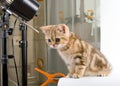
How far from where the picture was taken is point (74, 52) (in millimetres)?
1008

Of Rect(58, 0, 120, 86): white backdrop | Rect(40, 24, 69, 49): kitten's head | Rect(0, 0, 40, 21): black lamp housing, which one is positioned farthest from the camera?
Rect(58, 0, 120, 86): white backdrop

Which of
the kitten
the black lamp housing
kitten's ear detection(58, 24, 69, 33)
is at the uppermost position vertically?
the black lamp housing

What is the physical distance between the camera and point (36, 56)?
1.89m

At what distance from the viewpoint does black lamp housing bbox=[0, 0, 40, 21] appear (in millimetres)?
875

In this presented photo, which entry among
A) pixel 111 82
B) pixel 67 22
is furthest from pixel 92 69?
pixel 67 22

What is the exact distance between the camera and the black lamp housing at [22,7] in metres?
0.87

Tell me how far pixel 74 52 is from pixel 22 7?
0.32m

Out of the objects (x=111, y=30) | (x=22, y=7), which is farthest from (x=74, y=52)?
(x=111, y=30)

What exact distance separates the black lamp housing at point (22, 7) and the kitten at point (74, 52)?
141 mm

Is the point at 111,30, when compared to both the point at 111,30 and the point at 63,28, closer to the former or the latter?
the point at 111,30

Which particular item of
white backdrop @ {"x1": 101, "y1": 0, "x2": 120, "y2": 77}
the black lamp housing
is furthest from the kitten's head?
white backdrop @ {"x1": 101, "y1": 0, "x2": 120, "y2": 77}

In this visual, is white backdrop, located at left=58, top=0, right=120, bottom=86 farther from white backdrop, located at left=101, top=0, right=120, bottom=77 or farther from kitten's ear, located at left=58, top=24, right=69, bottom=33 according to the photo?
kitten's ear, located at left=58, top=24, right=69, bottom=33

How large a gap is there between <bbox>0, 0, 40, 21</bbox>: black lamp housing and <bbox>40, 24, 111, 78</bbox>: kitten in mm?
141

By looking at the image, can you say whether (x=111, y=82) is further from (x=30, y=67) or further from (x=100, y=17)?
(x=30, y=67)
